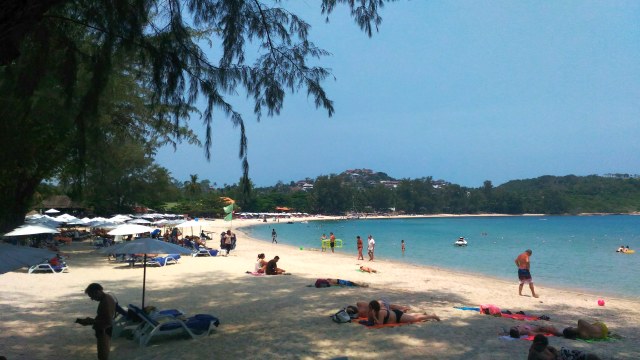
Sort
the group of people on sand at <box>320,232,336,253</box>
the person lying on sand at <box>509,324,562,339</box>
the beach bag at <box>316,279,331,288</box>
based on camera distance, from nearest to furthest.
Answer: the person lying on sand at <box>509,324,562,339</box>
the beach bag at <box>316,279,331,288</box>
the group of people on sand at <box>320,232,336,253</box>

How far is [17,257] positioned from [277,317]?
14.6 ft

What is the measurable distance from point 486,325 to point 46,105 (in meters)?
9.63

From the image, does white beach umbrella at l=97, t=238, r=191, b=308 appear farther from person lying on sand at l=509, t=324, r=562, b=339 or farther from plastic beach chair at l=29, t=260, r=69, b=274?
plastic beach chair at l=29, t=260, r=69, b=274

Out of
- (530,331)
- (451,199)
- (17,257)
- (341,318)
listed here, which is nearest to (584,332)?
(530,331)

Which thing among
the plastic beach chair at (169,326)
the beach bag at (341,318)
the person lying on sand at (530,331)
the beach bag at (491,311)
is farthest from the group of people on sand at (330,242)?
the plastic beach chair at (169,326)

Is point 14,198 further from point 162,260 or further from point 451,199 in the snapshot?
point 451,199

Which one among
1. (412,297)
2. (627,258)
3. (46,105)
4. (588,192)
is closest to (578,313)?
(412,297)

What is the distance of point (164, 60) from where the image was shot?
16.6 ft

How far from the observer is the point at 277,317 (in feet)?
26.3

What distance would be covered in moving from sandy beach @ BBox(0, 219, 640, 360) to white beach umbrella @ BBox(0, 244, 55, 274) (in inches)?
64.8

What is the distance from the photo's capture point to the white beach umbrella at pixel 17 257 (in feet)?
14.1

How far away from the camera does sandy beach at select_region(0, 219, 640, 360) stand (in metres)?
5.99

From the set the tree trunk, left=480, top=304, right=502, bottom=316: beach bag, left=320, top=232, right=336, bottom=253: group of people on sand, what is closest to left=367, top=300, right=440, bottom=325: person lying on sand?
left=480, top=304, right=502, bottom=316: beach bag

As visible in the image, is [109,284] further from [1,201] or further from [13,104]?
[13,104]
